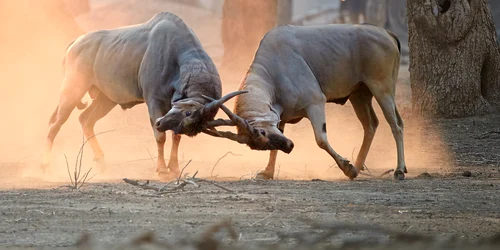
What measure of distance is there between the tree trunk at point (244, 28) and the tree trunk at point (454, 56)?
5.77 metres

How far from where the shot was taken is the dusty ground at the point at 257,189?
21.8 feet

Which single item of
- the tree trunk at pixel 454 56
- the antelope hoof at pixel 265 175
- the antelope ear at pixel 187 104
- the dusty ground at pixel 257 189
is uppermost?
the tree trunk at pixel 454 56

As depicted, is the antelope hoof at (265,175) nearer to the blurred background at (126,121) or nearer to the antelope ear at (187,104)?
the blurred background at (126,121)

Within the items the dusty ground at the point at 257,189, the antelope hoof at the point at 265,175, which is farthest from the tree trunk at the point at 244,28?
the antelope hoof at the point at 265,175

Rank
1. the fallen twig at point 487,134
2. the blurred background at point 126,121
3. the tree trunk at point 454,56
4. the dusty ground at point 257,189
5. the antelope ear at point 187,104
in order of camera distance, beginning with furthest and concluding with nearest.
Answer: the tree trunk at point 454,56 < the fallen twig at point 487,134 < the blurred background at point 126,121 < the antelope ear at point 187,104 < the dusty ground at point 257,189

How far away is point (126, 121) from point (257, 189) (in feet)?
26.4

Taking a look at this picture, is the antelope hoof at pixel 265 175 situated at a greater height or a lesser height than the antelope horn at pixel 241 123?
lesser

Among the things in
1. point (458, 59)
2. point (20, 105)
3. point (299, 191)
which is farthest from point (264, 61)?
point (20, 105)

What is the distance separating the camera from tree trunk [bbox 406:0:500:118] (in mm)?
14664

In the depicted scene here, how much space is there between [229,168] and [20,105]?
253 inches

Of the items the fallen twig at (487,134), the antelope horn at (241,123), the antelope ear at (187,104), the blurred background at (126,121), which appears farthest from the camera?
the fallen twig at (487,134)

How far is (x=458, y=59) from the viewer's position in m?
14.8

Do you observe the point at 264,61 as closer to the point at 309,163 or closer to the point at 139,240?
the point at 309,163

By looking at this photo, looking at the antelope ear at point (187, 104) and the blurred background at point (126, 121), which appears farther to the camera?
the blurred background at point (126, 121)
